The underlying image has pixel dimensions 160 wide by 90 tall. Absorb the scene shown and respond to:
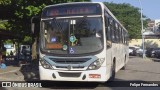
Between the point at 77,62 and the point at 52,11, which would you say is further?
the point at 52,11

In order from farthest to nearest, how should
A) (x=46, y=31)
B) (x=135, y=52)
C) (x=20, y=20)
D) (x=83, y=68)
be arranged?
(x=135, y=52) → (x=20, y=20) → (x=46, y=31) → (x=83, y=68)

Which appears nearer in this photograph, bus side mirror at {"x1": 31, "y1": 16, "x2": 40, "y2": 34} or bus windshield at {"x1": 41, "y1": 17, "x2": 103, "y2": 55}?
bus windshield at {"x1": 41, "y1": 17, "x2": 103, "y2": 55}

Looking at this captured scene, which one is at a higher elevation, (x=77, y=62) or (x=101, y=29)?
(x=101, y=29)

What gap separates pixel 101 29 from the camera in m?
12.4

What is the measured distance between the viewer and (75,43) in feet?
40.4

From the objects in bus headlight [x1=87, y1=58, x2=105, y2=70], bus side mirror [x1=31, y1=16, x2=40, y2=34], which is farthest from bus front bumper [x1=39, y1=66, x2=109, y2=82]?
bus side mirror [x1=31, y1=16, x2=40, y2=34]

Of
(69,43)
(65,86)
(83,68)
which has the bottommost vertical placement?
(65,86)

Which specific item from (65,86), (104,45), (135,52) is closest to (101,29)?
(104,45)

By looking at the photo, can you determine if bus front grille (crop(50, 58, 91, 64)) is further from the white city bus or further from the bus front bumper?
the bus front bumper

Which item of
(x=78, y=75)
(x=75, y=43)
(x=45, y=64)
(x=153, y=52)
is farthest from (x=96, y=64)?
(x=153, y=52)

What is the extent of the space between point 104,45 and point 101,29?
0.58 metres

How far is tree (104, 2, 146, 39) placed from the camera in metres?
71.8

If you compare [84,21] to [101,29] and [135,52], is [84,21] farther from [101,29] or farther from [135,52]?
[135,52]

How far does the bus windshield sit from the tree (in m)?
59.5
